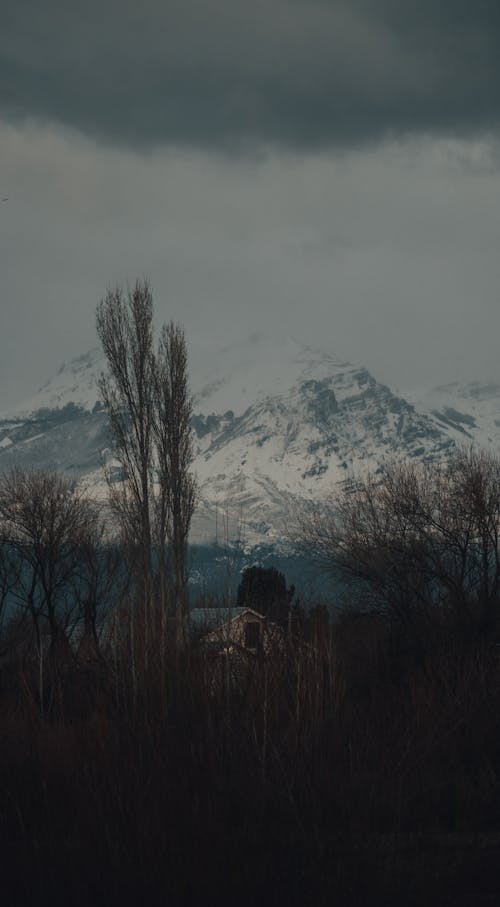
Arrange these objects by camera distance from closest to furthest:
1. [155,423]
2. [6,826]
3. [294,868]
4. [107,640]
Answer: [294,868], [6,826], [107,640], [155,423]

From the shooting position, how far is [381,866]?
9.19m

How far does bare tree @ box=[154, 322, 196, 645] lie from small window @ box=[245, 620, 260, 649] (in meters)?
14.7

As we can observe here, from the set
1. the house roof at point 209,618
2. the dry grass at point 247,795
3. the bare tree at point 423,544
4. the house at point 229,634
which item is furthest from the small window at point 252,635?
the bare tree at point 423,544

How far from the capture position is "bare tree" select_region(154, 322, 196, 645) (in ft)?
103

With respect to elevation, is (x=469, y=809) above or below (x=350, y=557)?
below

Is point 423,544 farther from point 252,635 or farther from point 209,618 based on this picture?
point 209,618

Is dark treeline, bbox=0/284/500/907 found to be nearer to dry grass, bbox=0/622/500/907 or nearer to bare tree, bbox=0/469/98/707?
dry grass, bbox=0/622/500/907

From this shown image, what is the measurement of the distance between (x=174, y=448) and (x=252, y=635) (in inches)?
745

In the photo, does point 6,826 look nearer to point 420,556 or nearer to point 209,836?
point 209,836

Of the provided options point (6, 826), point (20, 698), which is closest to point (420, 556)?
point (20, 698)

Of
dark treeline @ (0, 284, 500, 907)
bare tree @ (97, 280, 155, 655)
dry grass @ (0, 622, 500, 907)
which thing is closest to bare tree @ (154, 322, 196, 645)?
bare tree @ (97, 280, 155, 655)

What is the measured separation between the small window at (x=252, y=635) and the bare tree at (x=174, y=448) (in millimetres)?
14655

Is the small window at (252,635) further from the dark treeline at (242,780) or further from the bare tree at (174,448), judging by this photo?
the bare tree at (174,448)

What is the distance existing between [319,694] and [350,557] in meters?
20.9
